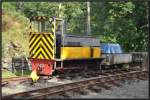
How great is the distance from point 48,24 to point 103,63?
17.5 ft

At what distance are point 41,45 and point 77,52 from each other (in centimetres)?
224

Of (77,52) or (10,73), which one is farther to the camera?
(77,52)

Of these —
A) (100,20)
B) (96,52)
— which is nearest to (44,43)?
(96,52)

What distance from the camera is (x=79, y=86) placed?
13.8 meters

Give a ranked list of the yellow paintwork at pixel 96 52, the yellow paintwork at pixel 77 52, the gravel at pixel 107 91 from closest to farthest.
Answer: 1. the gravel at pixel 107 91
2. the yellow paintwork at pixel 77 52
3. the yellow paintwork at pixel 96 52

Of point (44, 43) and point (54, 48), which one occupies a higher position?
point (44, 43)

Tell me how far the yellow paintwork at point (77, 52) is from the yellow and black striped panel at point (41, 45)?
2.38ft

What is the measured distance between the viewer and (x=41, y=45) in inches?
663

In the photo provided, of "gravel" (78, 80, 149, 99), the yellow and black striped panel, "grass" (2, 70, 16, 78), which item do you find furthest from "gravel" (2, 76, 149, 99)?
"grass" (2, 70, 16, 78)

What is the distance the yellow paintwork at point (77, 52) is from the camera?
56.5 feet

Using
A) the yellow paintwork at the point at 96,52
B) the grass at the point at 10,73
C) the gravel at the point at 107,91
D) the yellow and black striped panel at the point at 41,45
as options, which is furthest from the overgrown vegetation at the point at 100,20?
the gravel at the point at 107,91

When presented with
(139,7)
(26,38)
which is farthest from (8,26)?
(139,7)

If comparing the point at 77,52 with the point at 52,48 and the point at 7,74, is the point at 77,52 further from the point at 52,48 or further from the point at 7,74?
the point at 7,74

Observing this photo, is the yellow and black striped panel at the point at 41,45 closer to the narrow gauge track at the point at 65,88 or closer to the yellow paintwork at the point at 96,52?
the narrow gauge track at the point at 65,88
